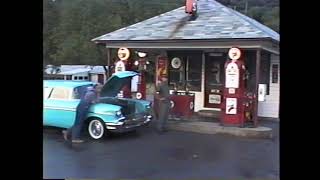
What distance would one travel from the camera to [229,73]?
356 inches

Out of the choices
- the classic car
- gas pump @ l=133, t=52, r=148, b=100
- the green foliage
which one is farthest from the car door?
gas pump @ l=133, t=52, r=148, b=100

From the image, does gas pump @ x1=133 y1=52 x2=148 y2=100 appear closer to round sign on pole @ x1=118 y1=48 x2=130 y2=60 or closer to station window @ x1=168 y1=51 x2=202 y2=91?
round sign on pole @ x1=118 y1=48 x2=130 y2=60

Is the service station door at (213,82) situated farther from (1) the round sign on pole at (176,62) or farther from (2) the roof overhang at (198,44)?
(2) the roof overhang at (198,44)

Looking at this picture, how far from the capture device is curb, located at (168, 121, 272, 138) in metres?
8.30

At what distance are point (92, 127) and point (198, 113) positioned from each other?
342cm

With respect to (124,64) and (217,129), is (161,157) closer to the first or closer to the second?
(217,129)

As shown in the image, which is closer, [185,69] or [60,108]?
[60,108]

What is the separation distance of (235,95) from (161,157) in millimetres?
2593

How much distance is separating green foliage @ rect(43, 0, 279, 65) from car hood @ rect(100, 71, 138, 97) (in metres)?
0.45

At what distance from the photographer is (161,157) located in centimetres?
704

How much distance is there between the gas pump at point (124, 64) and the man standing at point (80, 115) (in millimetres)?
1104

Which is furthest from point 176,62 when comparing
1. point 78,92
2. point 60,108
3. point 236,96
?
point 60,108

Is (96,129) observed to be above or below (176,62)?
below
